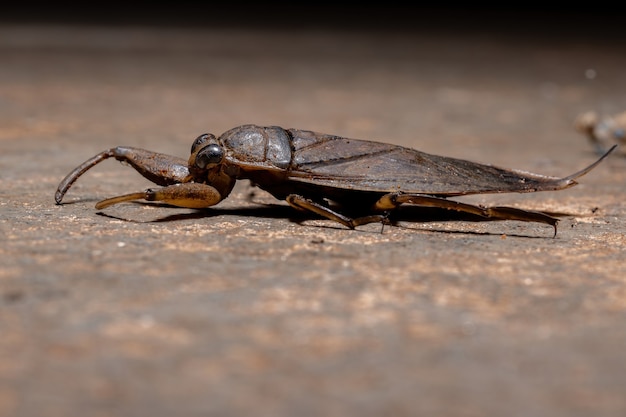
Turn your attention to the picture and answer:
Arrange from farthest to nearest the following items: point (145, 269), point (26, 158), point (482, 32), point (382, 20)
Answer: point (382, 20)
point (482, 32)
point (26, 158)
point (145, 269)

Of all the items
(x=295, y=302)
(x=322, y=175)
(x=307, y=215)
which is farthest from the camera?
(x=307, y=215)

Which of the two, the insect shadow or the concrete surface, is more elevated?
the insect shadow

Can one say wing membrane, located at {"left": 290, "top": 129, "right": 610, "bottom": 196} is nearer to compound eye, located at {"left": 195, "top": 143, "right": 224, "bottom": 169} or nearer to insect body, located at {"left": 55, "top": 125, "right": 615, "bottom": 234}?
insect body, located at {"left": 55, "top": 125, "right": 615, "bottom": 234}

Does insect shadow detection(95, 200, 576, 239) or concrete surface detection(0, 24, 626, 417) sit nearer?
Answer: concrete surface detection(0, 24, 626, 417)

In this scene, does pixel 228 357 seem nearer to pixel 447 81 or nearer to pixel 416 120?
pixel 416 120

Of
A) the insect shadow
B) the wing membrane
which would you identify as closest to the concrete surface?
the insect shadow

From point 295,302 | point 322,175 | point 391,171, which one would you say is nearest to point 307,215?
point 322,175

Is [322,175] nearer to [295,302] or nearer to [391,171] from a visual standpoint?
[391,171]

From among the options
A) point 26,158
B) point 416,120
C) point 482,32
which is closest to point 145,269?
point 26,158
